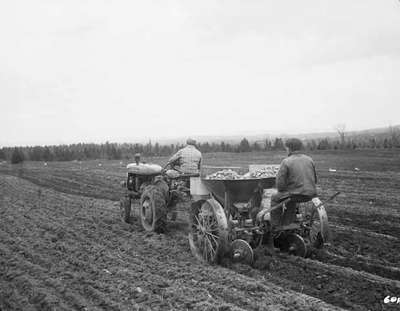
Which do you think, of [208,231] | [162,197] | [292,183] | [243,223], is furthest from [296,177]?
[162,197]

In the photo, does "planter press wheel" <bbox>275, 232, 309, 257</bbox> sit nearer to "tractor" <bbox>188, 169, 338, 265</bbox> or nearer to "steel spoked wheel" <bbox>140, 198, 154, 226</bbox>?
"tractor" <bbox>188, 169, 338, 265</bbox>

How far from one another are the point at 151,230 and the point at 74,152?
32209 millimetres

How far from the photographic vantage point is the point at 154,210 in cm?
845

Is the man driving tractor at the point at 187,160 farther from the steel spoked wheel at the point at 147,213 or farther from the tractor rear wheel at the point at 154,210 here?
the steel spoked wheel at the point at 147,213

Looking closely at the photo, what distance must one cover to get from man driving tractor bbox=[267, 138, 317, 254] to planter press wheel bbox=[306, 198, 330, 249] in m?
0.50

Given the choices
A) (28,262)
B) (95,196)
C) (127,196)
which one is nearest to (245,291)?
(28,262)

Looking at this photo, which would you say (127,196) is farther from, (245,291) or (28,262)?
(245,291)

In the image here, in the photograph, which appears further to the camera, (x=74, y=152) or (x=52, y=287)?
(x=74, y=152)

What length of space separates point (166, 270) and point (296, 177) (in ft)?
7.25

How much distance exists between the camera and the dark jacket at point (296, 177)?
6.15 meters

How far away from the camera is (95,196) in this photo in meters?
14.3

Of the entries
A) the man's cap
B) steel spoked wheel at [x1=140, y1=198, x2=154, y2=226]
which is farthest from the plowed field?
the man's cap

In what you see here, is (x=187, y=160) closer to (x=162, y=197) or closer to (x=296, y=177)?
(x=162, y=197)

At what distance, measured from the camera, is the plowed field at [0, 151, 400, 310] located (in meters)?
5.12
